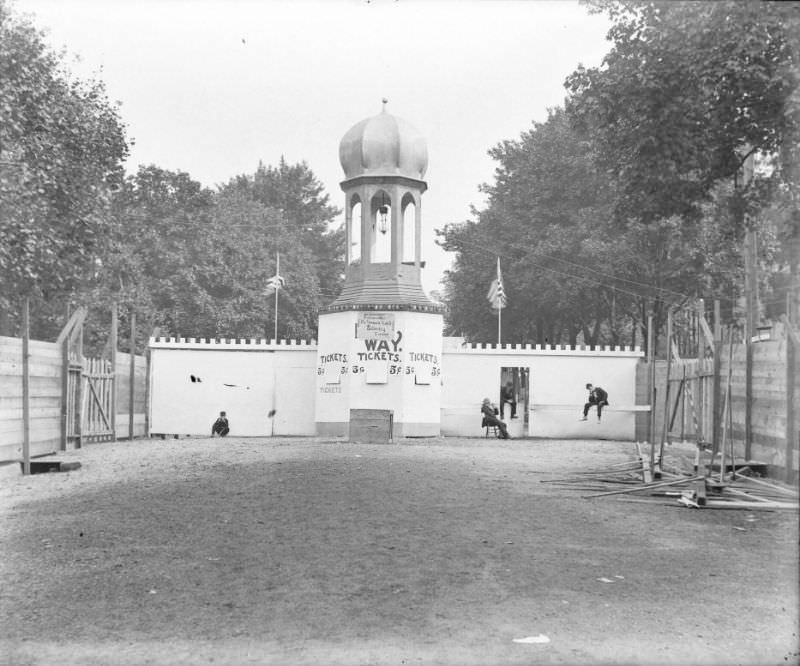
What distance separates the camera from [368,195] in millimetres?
26984

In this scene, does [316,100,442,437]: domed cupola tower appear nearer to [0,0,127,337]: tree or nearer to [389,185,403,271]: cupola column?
[389,185,403,271]: cupola column

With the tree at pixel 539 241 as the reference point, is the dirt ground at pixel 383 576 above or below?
below

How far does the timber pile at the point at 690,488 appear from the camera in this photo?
10.3m

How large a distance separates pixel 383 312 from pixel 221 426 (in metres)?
5.71

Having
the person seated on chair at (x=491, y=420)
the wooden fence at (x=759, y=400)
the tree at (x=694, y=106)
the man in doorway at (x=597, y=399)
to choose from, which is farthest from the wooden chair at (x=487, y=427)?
the tree at (x=694, y=106)

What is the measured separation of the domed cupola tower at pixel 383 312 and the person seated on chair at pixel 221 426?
104 inches

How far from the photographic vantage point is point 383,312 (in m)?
25.3

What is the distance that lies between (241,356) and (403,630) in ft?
75.4

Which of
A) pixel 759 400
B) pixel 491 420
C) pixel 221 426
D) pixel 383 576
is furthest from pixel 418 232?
pixel 383 576

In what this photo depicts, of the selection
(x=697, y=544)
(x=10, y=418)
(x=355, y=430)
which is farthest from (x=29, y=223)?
(x=697, y=544)

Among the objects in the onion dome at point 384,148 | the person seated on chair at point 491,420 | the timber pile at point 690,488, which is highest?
the onion dome at point 384,148

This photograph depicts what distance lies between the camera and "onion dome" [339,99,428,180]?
26891mm

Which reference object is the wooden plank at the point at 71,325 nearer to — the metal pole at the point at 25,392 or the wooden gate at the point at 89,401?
the wooden gate at the point at 89,401

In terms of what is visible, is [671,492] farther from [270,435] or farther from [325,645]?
[270,435]
